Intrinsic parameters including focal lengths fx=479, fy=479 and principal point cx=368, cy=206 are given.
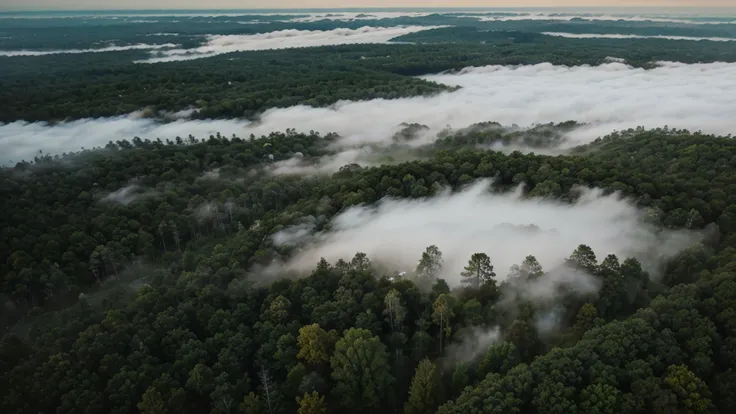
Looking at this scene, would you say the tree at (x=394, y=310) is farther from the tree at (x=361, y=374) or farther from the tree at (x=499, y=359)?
the tree at (x=499, y=359)

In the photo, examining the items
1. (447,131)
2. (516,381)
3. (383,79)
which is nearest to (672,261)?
(516,381)

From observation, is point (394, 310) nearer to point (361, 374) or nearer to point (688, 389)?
point (361, 374)

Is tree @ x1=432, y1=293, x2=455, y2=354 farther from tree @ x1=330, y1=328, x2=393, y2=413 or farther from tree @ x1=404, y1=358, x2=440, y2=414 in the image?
tree @ x1=330, y1=328, x2=393, y2=413

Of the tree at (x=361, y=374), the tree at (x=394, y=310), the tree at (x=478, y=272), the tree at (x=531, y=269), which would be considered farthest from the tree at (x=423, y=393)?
the tree at (x=531, y=269)

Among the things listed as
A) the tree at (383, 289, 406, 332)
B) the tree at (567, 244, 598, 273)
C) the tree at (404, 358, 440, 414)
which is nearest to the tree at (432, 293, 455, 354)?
the tree at (383, 289, 406, 332)

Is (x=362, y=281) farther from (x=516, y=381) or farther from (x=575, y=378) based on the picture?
(x=575, y=378)

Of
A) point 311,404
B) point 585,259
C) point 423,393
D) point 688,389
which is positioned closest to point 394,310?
point 423,393
